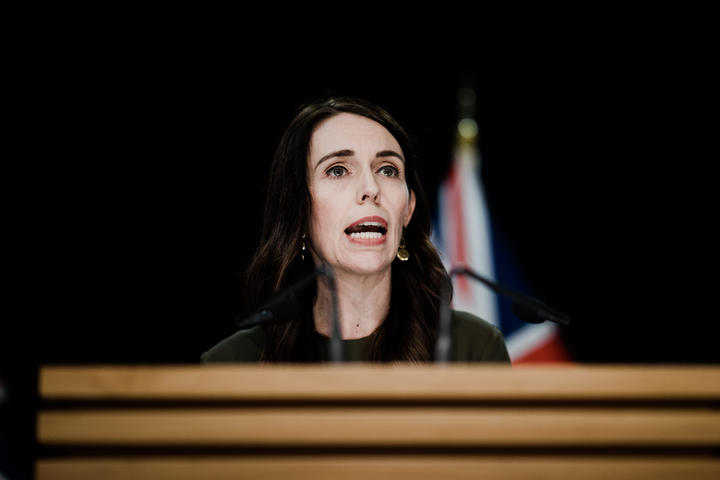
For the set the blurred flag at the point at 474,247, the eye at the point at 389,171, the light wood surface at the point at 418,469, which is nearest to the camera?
the light wood surface at the point at 418,469

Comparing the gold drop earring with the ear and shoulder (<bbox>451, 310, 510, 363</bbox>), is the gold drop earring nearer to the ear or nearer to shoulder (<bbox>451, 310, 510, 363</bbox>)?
the ear

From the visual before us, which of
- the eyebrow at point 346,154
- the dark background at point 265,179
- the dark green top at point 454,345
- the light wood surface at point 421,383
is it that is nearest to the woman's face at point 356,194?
the eyebrow at point 346,154

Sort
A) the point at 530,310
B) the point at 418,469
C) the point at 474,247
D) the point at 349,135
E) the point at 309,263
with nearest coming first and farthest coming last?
1. the point at 418,469
2. the point at 530,310
3. the point at 349,135
4. the point at 309,263
5. the point at 474,247

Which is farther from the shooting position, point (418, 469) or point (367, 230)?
point (367, 230)

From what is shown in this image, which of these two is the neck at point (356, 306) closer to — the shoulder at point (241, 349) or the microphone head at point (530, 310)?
the shoulder at point (241, 349)

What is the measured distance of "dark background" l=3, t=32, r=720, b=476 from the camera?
316cm

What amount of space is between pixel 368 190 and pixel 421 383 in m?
0.98

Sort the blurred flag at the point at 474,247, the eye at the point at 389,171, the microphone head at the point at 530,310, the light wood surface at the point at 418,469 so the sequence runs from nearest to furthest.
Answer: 1. the light wood surface at the point at 418,469
2. the microphone head at the point at 530,310
3. the eye at the point at 389,171
4. the blurred flag at the point at 474,247

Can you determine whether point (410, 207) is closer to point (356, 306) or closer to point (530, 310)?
point (356, 306)

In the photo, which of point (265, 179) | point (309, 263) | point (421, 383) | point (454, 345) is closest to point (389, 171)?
point (309, 263)

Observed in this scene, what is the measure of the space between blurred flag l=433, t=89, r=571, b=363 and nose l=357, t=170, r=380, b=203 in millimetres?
1730

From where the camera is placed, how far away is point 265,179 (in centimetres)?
325

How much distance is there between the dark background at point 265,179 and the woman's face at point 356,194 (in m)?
1.30

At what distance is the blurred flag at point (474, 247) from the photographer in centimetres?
347
